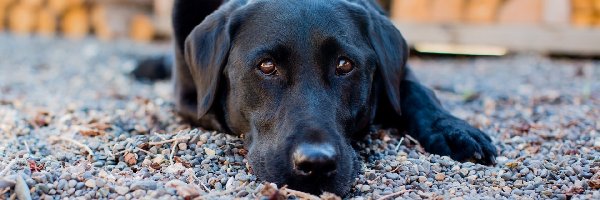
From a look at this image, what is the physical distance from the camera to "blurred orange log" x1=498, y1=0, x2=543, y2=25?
6.53m

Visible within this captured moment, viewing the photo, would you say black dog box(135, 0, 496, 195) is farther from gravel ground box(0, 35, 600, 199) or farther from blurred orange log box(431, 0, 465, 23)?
blurred orange log box(431, 0, 465, 23)

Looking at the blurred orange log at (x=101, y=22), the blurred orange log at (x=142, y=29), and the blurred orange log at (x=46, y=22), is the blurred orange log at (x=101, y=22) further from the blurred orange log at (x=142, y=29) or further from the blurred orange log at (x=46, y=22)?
the blurred orange log at (x=46, y=22)

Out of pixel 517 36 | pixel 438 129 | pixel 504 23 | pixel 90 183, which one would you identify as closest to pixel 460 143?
pixel 438 129

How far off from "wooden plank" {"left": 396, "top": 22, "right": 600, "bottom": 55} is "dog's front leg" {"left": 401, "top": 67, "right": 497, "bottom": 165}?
327 cm

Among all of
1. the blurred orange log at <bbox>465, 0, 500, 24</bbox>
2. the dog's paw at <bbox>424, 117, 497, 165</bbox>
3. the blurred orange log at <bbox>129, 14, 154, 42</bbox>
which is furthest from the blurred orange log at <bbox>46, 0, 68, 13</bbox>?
the dog's paw at <bbox>424, 117, 497, 165</bbox>

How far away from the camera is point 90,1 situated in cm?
892

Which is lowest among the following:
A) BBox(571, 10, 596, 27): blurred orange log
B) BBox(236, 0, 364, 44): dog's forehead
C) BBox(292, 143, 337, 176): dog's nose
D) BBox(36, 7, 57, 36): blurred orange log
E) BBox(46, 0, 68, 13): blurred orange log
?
BBox(36, 7, 57, 36): blurred orange log

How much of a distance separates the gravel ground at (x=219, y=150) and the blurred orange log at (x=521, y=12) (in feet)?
4.08

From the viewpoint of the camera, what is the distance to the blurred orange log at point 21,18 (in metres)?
9.31

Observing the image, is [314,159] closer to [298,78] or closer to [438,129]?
[298,78]

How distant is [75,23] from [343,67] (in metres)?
7.15

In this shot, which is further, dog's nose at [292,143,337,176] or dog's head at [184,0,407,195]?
dog's head at [184,0,407,195]

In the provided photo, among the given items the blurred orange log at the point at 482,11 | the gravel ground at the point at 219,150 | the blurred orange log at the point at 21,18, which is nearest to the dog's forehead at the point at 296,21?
the gravel ground at the point at 219,150

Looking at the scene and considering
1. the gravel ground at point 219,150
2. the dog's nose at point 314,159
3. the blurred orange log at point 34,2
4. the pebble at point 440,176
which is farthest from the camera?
the blurred orange log at point 34,2
